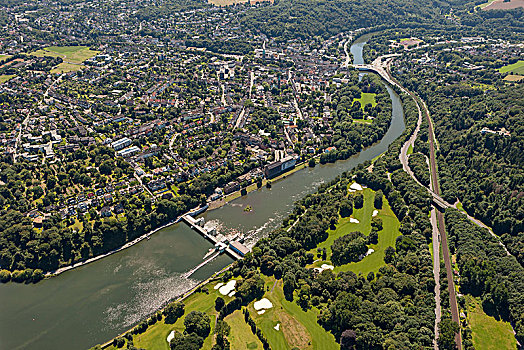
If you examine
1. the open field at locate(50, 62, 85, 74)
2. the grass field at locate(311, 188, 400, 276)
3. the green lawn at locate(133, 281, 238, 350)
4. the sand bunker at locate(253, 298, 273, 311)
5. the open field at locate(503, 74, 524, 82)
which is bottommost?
the green lawn at locate(133, 281, 238, 350)

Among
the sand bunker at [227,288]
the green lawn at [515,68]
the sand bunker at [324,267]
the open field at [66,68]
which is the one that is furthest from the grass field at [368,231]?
the open field at [66,68]

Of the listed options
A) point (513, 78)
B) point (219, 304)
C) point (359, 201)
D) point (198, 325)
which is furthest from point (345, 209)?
point (513, 78)

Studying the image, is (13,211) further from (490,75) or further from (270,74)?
(490,75)

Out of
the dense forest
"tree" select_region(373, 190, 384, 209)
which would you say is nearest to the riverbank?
"tree" select_region(373, 190, 384, 209)

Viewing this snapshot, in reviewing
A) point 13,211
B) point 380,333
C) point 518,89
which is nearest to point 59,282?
point 13,211

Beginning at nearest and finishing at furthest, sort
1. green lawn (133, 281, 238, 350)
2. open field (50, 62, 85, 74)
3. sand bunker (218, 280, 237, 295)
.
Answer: green lawn (133, 281, 238, 350) < sand bunker (218, 280, 237, 295) < open field (50, 62, 85, 74)

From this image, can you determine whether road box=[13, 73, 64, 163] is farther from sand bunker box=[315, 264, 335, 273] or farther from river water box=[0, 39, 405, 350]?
sand bunker box=[315, 264, 335, 273]
